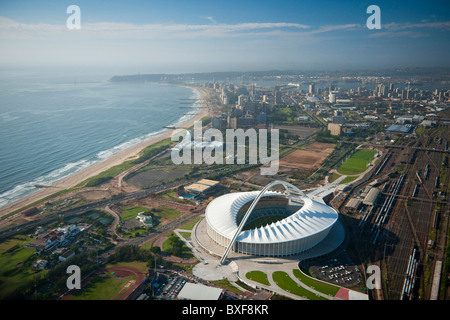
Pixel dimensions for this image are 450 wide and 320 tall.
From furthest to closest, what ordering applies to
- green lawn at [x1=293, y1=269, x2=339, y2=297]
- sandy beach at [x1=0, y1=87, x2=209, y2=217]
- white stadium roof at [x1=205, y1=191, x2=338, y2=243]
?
sandy beach at [x1=0, y1=87, x2=209, y2=217] → white stadium roof at [x1=205, y1=191, x2=338, y2=243] → green lawn at [x1=293, y1=269, x2=339, y2=297]

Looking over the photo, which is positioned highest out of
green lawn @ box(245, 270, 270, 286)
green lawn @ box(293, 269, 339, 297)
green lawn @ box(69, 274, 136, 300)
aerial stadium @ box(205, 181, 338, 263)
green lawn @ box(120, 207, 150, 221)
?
aerial stadium @ box(205, 181, 338, 263)

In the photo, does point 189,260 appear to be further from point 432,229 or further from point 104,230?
point 432,229

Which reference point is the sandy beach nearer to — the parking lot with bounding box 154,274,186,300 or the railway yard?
the parking lot with bounding box 154,274,186,300
